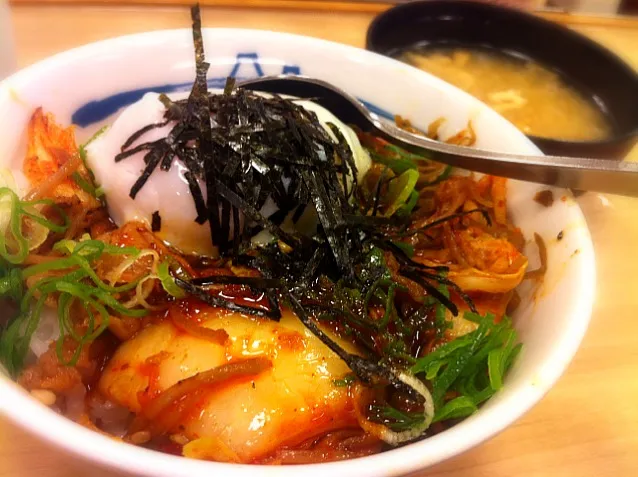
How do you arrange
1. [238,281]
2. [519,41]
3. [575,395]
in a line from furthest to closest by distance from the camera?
[519,41]
[575,395]
[238,281]

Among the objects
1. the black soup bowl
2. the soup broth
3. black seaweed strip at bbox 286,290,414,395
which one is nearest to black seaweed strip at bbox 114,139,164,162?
black seaweed strip at bbox 286,290,414,395

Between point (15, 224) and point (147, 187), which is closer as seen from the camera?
point (15, 224)

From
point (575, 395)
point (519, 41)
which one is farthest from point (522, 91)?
point (575, 395)

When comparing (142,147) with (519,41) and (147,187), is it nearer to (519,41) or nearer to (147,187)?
(147,187)

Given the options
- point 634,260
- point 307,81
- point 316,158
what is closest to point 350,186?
point 316,158

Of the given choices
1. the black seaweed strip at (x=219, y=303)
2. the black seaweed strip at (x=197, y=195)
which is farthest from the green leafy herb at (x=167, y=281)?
the black seaweed strip at (x=197, y=195)

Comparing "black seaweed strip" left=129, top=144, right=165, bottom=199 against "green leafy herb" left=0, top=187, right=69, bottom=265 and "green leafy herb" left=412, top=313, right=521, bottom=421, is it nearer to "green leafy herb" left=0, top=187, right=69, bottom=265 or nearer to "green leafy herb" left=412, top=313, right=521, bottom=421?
"green leafy herb" left=0, top=187, right=69, bottom=265
